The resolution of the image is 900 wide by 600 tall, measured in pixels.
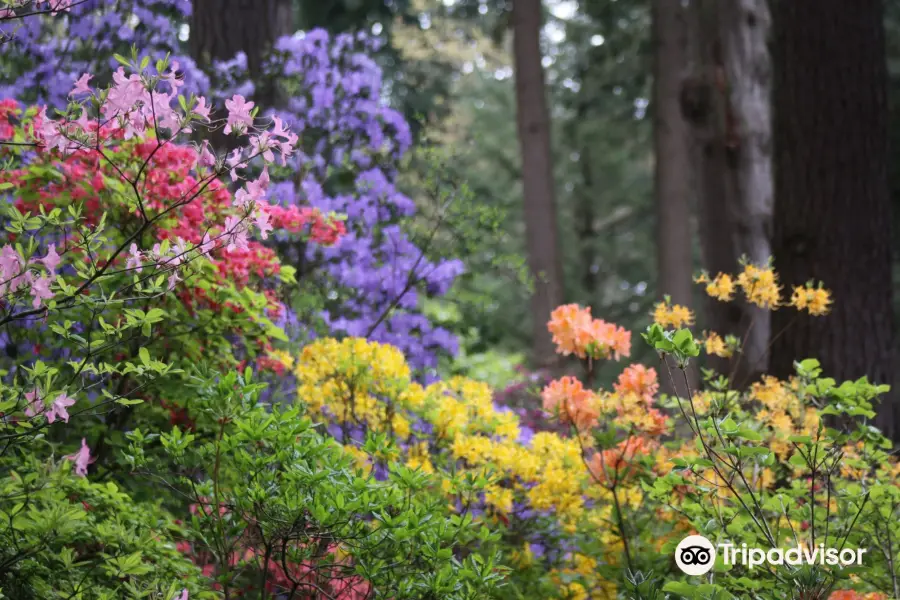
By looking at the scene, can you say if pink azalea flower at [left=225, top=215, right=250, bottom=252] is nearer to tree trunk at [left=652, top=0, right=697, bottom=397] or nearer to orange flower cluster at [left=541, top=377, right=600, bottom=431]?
orange flower cluster at [left=541, top=377, right=600, bottom=431]

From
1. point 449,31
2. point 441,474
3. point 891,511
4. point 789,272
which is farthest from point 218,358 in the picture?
point 449,31

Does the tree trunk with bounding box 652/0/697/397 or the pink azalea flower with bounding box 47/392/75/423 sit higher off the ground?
the tree trunk with bounding box 652/0/697/397

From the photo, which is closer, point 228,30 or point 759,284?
point 759,284

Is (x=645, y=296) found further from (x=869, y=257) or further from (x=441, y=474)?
(x=441, y=474)

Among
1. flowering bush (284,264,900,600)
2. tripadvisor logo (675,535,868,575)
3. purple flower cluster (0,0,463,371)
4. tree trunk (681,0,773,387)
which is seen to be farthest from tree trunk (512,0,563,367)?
tripadvisor logo (675,535,868,575)

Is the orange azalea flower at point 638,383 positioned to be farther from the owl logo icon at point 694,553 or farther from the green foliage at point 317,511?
the green foliage at point 317,511

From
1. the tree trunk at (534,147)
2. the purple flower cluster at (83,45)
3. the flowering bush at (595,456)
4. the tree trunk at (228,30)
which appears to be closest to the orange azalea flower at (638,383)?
the flowering bush at (595,456)

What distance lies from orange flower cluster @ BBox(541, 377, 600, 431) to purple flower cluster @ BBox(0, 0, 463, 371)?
6.26 feet

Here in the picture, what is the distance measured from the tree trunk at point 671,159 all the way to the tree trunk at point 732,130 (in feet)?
9.79

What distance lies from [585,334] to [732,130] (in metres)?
4.55

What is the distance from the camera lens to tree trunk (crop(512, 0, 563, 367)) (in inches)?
427

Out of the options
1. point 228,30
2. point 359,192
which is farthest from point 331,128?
point 228,30

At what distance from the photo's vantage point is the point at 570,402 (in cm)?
312

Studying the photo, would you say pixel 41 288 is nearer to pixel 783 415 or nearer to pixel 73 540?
pixel 73 540
